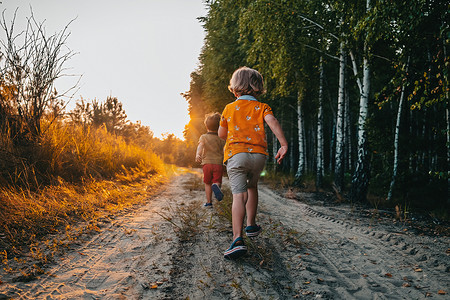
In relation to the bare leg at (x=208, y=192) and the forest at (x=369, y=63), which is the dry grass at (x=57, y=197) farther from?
the forest at (x=369, y=63)

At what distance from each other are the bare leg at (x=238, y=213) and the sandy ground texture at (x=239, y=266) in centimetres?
30

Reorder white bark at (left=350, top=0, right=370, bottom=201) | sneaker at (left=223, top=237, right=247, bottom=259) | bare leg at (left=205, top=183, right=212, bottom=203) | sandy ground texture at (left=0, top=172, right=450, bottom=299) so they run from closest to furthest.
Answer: sandy ground texture at (left=0, top=172, right=450, bottom=299) → sneaker at (left=223, top=237, right=247, bottom=259) → bare leg at (left=205, top=183, right=212, bottom=203) → white bark at (left=350, top=0, right=370, bottom=201)

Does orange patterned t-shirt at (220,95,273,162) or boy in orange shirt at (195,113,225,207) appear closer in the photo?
orange patterned t-shirt at (220,95,273,162)

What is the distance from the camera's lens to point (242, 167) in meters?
2.83

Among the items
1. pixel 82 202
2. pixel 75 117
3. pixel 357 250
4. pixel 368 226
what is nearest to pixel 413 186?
pixel 368 226

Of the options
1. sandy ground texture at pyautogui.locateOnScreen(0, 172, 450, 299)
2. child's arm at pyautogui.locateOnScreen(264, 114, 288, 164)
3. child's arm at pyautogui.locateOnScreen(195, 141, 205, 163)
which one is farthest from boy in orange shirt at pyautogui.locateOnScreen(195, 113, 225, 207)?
child's arm at pyautogui.locateOnScreen(264, 114, 288, 164)

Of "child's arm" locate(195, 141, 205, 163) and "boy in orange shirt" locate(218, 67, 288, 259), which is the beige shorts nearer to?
"boy in orange shirt" locate(218, 67, 288, 259)

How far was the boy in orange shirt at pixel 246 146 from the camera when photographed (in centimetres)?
282

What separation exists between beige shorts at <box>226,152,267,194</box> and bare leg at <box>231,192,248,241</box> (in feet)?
0.20

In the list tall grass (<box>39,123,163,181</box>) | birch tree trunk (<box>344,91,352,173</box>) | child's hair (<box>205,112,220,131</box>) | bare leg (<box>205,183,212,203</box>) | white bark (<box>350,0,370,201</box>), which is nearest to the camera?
tall grass (<box>39,123,163,181</box>)

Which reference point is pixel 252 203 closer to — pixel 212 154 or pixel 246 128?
pixel 246 128

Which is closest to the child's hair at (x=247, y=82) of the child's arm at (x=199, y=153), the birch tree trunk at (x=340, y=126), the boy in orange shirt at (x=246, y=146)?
the boy in orange shirt at (x=246, y=146)

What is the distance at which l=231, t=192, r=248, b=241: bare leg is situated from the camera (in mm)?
2723

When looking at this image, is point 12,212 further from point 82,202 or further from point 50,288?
point 50,288
